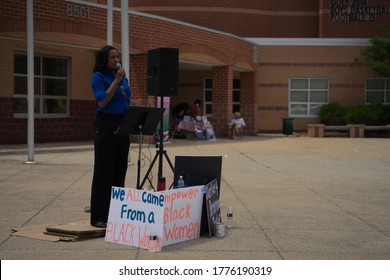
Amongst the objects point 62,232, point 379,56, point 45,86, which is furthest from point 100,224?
point 379,56

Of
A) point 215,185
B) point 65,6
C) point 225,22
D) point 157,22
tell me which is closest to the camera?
point 215,185

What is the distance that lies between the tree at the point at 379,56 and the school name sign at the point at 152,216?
2421 centimetres

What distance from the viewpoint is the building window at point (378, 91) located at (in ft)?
105

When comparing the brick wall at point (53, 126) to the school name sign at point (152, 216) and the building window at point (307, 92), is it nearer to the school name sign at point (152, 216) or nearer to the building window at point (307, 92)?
the building window at point (307, 92)

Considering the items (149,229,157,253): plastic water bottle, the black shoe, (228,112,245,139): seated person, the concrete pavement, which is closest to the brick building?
(228,112,245,139): seated person

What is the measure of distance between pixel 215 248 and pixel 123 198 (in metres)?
1.15

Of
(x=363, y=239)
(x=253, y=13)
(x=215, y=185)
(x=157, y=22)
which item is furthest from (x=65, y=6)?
(x=253, y=13)

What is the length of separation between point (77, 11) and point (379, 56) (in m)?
16.6

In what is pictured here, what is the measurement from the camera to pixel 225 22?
35000 millimetres

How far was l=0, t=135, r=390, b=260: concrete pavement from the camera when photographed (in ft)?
21.6

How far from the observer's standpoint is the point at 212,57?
2553 centimetres

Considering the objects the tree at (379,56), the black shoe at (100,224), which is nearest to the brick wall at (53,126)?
the black shoe at (100,224)

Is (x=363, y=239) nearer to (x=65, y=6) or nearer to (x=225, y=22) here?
(x=65, y=6)

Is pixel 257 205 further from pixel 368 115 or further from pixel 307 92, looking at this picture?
pixel 307 92
